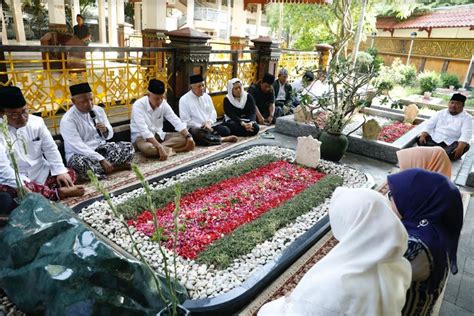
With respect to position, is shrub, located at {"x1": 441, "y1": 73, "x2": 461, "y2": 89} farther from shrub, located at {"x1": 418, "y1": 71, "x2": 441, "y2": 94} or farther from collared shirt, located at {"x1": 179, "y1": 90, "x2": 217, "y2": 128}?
collared shirt, located at {"x1": 179, "y1": 90, "x2": 217, "y2": 128}

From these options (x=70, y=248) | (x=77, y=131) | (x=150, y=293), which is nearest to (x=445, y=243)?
(x=150, y=293)

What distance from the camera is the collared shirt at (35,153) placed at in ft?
10.6

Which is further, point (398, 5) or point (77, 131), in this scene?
point (398, 5)

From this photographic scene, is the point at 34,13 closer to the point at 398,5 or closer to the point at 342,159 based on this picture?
the point at 342,159

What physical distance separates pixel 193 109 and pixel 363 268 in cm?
450

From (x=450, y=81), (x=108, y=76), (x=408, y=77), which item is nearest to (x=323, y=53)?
(x=408, y=77)

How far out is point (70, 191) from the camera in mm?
3457

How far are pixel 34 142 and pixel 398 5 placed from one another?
16.9 metres

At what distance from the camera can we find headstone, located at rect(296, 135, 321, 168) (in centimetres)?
456

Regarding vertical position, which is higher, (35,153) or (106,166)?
(35,153)

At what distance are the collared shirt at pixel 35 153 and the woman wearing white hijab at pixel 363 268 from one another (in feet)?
9.72

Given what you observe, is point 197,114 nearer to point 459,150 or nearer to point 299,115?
point 299,115

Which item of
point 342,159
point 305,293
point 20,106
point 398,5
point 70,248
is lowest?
point 342,159

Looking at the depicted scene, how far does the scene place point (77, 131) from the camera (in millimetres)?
3947
